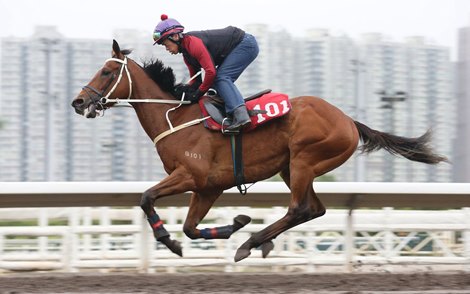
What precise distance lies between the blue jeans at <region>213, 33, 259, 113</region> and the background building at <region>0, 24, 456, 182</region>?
15804 mm

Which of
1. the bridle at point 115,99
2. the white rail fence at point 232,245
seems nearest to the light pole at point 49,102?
the white rail fence at point 232,245

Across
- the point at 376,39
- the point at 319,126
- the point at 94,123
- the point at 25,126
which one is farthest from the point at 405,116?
the point at 319,126

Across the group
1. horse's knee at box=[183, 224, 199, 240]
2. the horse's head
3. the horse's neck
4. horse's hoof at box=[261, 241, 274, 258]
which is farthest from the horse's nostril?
horse's hoof at box=[261, 241, 274, 258]

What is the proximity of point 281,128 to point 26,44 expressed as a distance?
22.7m

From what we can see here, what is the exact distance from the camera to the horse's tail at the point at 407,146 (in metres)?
6.96

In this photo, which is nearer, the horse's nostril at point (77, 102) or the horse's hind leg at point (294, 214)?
the horse's nostril at point (77, 102)

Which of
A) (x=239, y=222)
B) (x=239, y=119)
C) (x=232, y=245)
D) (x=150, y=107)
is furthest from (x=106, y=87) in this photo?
(x=232, y=245)

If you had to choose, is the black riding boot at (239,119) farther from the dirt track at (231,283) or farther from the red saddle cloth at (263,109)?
the dirt track at (231,283)

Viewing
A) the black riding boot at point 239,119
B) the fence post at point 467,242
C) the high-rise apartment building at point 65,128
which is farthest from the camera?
the high-rise apartment building at point 65,128

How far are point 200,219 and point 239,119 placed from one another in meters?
0.88

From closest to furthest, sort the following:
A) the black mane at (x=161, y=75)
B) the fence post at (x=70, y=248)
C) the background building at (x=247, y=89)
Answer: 1. the black mane at (x=161, y=75)
2. the fence post at (x=70, y=248)
3. the background building at (x=247, y=89)

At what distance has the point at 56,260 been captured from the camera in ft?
26.5

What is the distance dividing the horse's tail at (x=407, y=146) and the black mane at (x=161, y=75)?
64.5 inches

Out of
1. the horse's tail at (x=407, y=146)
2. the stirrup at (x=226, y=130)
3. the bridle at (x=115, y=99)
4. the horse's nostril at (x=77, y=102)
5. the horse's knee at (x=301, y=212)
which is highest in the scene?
the bridle at (x=115, y=99)
